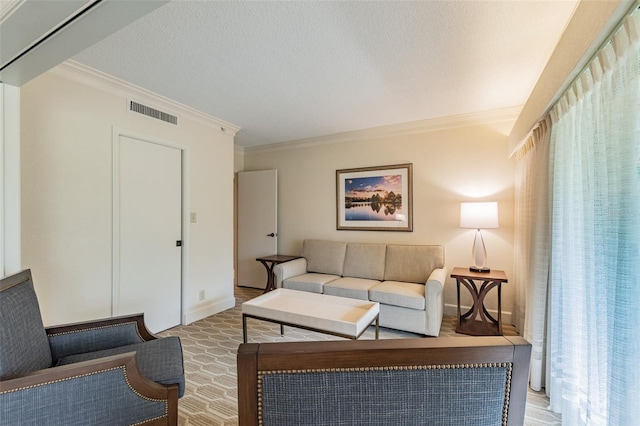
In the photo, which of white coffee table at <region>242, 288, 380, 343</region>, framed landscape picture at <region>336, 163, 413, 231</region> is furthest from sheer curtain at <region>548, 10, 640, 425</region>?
framed landscape picture at <region>336, 163, 413, 231</region>

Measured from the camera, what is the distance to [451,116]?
3.35m

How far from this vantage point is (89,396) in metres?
1.14

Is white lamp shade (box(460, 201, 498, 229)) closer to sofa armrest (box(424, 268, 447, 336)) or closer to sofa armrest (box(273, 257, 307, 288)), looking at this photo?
sofa armrest (box(424, 268, 447, 336))

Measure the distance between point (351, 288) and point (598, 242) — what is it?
2194 millimetres

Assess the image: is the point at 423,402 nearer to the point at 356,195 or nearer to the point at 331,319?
the point at 331,319

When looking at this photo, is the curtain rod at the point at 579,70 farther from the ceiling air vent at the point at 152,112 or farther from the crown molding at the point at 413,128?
the ceiling air vent at the point at 152,112

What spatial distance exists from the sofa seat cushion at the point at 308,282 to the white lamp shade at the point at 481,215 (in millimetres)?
1705

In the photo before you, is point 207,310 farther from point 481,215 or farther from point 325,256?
point 481,215

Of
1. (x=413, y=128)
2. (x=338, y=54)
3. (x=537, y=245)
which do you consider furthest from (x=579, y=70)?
(x=413, y=128)

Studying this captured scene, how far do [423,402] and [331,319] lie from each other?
4.81ft

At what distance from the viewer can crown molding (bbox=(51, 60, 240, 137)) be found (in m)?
2.19

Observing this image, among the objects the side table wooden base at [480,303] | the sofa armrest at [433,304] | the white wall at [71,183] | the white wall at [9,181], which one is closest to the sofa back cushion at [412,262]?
the side table wooden base at [480,303]

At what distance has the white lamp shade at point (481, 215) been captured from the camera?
2.86m

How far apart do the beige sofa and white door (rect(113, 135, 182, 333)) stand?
4.04ft
